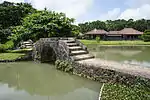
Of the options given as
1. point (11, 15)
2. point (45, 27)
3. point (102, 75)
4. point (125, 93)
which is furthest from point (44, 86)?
point (11, 15)

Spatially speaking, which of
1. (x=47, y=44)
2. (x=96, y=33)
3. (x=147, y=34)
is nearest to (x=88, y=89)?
(x=47, y=44)

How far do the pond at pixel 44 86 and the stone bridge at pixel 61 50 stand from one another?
41.0 inches

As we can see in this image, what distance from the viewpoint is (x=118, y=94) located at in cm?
618

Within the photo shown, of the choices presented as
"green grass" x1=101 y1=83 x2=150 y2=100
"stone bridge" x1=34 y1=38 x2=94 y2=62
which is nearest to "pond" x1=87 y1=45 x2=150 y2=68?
"stone bridge" x1=34 y1=38 x2=94 y2=62

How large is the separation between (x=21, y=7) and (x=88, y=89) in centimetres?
1585

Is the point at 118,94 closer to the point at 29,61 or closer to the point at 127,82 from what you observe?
the point at 127,82

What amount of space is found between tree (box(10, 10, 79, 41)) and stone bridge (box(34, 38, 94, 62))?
1.50m

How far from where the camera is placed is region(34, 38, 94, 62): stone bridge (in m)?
11.0

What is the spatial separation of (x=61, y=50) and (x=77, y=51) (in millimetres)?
932

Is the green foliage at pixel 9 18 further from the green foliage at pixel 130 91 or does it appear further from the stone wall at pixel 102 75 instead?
the green foliage at pixel 130 91

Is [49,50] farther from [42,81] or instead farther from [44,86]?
[44,86]

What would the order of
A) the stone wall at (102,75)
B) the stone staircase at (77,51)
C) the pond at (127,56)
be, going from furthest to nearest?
the pond at (127,56), the stone staircase at (77,51), the stone wall at (102,75)

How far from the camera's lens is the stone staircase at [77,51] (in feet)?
35.5

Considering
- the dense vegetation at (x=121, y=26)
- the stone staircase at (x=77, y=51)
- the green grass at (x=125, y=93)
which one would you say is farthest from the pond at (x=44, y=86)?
the dense vegetation at (x=121, y=26)
